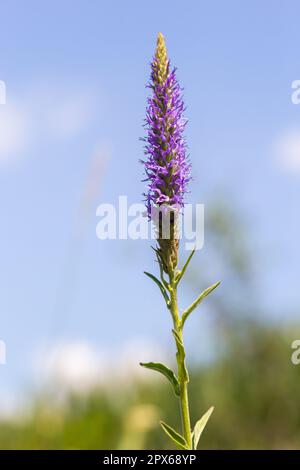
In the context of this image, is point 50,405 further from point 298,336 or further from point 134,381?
point 298,336

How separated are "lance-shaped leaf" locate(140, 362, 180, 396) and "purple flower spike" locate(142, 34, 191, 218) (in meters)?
0.68

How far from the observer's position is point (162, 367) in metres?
2.88

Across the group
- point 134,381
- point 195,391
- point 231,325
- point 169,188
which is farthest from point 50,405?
point 231,325

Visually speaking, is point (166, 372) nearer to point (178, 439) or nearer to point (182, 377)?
point (182, 377)

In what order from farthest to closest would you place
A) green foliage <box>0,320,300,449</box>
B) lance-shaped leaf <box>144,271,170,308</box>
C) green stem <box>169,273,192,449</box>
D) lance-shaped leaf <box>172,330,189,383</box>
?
green foliage <box>0,320,300,449</box>, lance-shaped leaf <box>144,271,170,308</box>, lance-shaped leaf <box>172,330,189,383</box>, green stem <box>169,273,192,449</box>

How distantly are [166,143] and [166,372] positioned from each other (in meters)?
0.96

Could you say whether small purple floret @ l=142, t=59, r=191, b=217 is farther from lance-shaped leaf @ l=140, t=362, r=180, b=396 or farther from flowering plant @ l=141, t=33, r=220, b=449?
lance-shaped leaf @ l=140, t=362, r=180, b=396

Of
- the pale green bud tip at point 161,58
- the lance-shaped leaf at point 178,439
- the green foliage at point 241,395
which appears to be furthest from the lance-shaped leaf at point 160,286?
the green foliage at point 241,395

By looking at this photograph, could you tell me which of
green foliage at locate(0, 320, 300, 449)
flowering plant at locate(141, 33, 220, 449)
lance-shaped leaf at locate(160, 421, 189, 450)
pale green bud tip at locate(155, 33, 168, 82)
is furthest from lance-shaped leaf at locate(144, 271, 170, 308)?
green foliage at locate(0, 320, 300, 449)

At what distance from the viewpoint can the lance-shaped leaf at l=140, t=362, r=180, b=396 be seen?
2.83m

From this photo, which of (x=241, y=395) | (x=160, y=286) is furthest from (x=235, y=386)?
(x=160, y=286)

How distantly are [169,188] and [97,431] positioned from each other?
5.92m

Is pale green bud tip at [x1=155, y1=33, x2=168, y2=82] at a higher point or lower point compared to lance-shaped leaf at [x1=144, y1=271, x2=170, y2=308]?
higher
